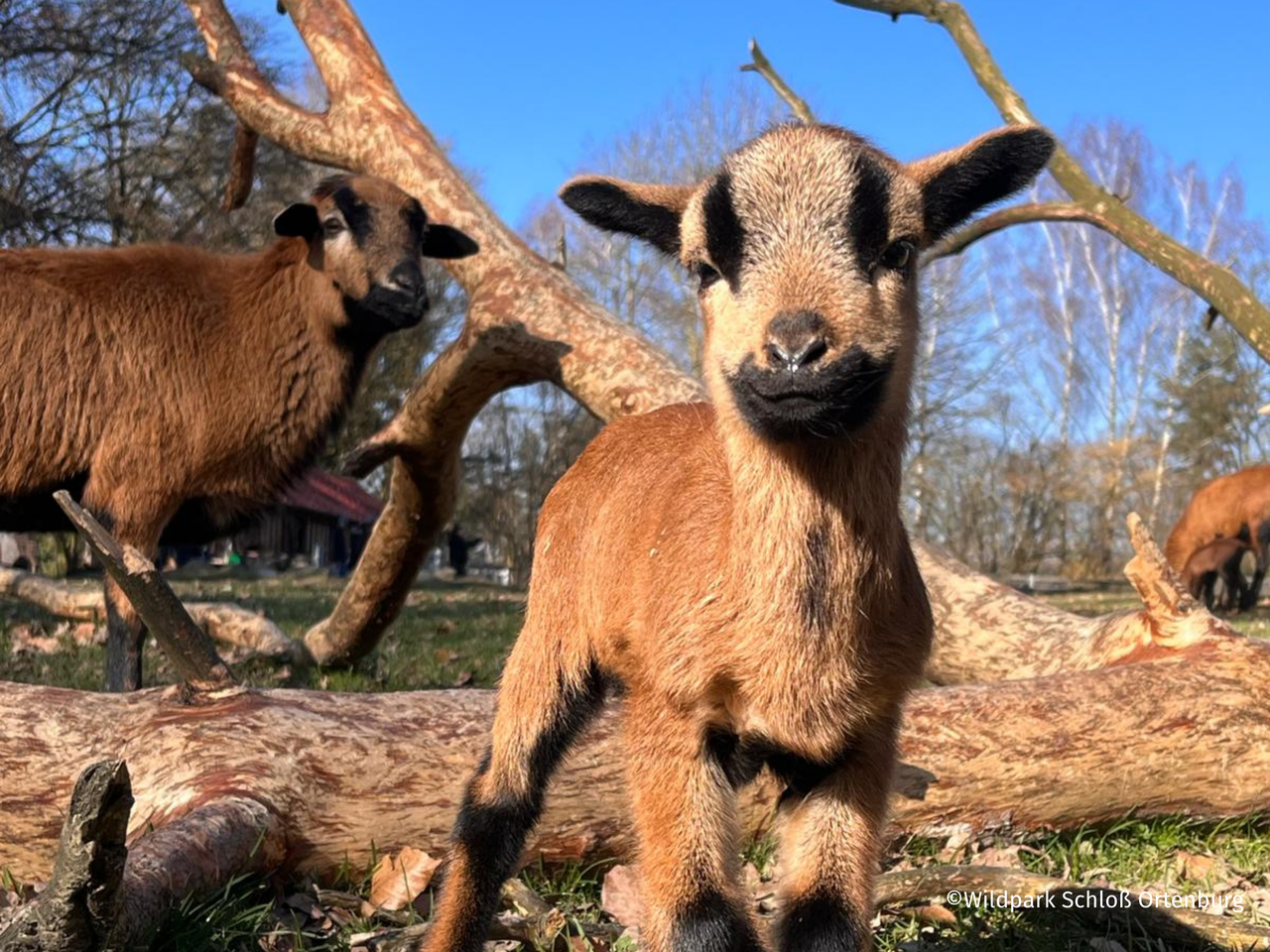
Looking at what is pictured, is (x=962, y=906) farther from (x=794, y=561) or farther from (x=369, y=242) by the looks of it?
(x=369, y=242)

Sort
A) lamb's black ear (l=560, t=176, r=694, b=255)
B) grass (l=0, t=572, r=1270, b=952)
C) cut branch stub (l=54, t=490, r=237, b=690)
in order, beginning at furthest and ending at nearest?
cut branch stub (l=54, t=490, r=237, b=690) < lamb's black ear (l=560, t=176, r=694, b=255) < grass (l=0, t=572, r=1270, b=952)

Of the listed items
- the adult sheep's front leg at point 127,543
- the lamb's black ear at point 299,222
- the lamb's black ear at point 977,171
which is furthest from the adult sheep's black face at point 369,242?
the lamb's black ear at point 977,171

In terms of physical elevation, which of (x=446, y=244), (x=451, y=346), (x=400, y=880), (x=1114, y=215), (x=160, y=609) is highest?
(x=1114, y=215)

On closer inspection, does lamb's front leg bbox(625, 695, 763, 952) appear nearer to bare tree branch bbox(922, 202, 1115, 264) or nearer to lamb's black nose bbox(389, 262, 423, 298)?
lamb's black nose bbox(389, 262, 423, 298)

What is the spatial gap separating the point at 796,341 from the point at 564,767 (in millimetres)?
1893

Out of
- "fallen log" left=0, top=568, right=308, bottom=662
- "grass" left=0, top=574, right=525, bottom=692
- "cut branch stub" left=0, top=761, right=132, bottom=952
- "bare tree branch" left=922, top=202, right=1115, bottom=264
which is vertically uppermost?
"bare tree branch" left=922, top=202, right=1115, bottom=264

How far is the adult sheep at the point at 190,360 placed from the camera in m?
6.36

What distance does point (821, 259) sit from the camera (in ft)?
8.48

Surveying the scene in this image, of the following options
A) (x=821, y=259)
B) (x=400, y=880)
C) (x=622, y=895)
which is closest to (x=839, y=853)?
(x=622, y=895)

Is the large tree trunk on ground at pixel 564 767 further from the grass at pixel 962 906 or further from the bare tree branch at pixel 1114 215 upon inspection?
the bare tree branch at pixel 1114 215

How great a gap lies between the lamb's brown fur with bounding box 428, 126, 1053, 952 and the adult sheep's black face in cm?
434

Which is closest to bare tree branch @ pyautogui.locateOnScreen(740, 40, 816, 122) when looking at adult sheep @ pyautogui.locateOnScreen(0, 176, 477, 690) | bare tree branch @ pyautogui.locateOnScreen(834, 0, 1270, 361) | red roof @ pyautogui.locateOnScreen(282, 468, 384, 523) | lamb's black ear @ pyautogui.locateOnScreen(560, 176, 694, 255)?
bare tree branch @ pyautogui.locateOnScreen(834, 0, 1270, 361)

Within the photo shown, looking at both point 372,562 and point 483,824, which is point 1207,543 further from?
point 483,824

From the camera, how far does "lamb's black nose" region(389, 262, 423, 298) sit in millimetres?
6977
